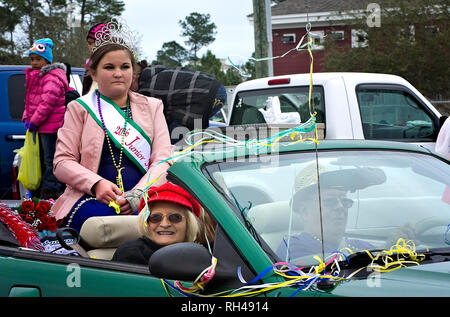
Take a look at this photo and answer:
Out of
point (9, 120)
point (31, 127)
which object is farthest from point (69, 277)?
point (9, 120)

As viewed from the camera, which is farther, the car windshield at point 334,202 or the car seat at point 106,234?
the car seat at point 106,234

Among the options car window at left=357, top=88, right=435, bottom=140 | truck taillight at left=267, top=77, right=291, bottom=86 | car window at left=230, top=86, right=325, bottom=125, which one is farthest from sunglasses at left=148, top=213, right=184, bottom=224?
truck taillight at left=267, top=77, right=291, bottom=86

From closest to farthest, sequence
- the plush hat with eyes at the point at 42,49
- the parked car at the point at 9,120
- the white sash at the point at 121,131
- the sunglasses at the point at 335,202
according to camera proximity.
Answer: the sunglasses at the point at 335,202 → the white sash at the point at 121,131 → the plush hat with eyes at the point at 42,49 → the parked car at the point at 9,120

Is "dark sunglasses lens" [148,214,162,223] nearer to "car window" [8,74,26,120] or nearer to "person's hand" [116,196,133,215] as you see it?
"person's hand" [116,196,133,215]

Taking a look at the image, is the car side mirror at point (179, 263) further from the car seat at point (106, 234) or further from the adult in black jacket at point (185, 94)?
the adult in black jacket at point (185, 94)

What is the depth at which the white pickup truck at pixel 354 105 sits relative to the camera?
20.4ft

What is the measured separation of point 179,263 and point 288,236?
1.71 feet

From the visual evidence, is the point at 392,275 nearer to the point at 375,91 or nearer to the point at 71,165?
the point at 71,165

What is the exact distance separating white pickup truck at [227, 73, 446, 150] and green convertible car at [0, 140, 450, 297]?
299cm

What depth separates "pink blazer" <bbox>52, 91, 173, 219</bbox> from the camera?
12.5 feet

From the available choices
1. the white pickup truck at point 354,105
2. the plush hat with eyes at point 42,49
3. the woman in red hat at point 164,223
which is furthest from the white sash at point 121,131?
the plush hat with eyes at point 42,49

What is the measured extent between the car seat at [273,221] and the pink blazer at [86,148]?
1129mm
